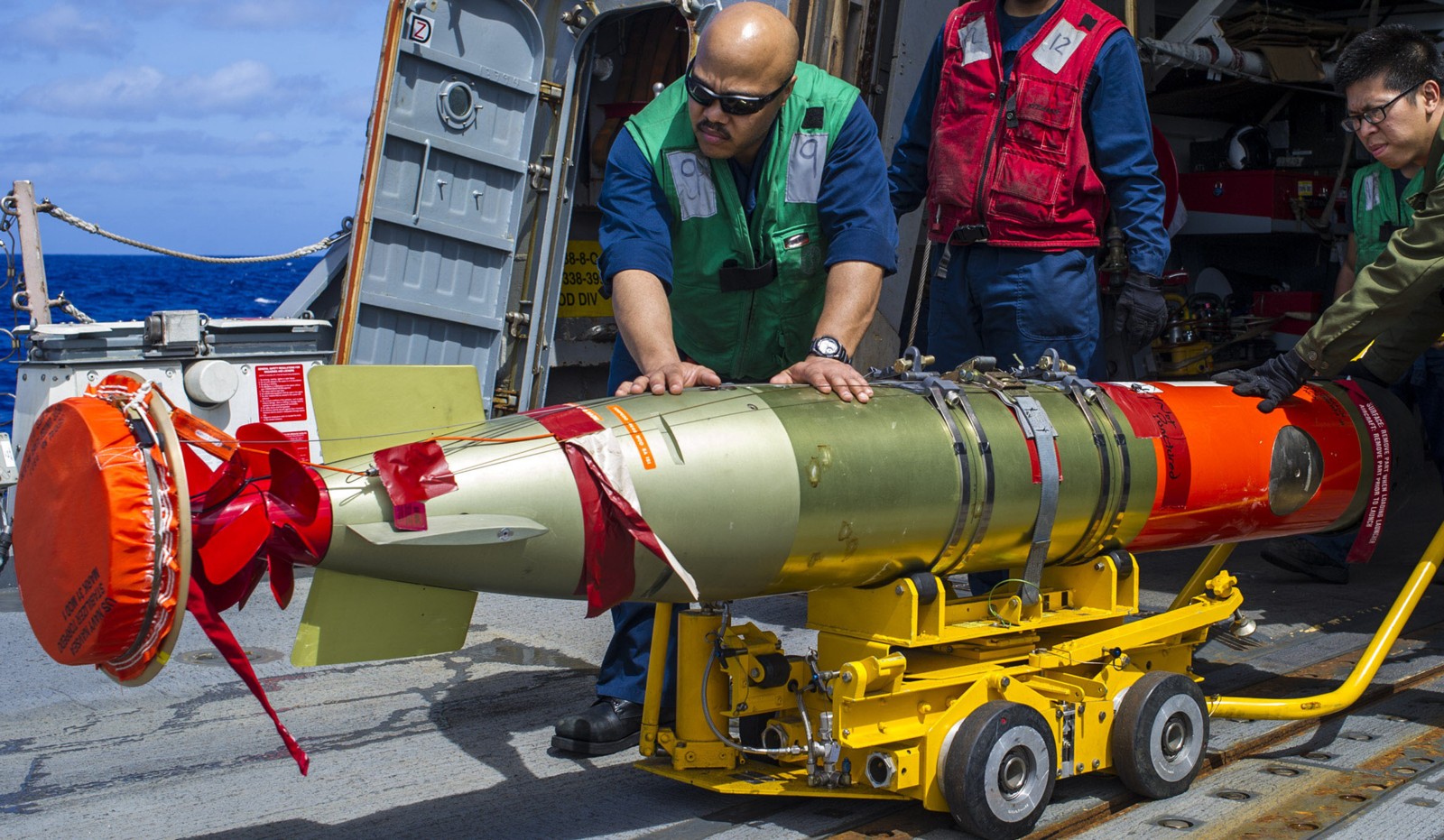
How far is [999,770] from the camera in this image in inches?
116

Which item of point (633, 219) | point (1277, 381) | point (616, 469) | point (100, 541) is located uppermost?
point (633, 219)

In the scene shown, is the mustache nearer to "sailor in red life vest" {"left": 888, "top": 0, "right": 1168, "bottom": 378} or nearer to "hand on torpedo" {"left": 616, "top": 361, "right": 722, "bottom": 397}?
"hand on torpedo" {"left": 616, "top": 361, "right": 722, "bottom": 397}

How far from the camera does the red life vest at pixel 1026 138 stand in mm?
4160

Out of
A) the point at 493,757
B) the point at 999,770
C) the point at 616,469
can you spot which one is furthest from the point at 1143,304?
the point at 493,757

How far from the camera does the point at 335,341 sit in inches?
252

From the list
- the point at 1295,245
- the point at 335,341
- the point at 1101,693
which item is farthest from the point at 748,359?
the point at 1295,245

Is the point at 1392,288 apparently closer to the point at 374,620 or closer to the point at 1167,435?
the point at 1167,435

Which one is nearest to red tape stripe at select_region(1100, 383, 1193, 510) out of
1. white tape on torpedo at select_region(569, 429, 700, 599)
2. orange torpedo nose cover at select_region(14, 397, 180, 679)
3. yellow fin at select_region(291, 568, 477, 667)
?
white tape on torpedo at select_region(569, 429, 700, 599)

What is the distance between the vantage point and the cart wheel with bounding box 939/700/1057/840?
9.52 feet

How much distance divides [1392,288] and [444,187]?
434 cm

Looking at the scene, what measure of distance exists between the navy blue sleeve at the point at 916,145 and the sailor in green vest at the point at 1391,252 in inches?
50.0

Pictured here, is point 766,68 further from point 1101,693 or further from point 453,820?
point 453,820

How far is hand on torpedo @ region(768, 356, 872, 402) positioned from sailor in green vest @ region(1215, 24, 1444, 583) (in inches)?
52.7

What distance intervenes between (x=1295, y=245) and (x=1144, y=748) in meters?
6.41
